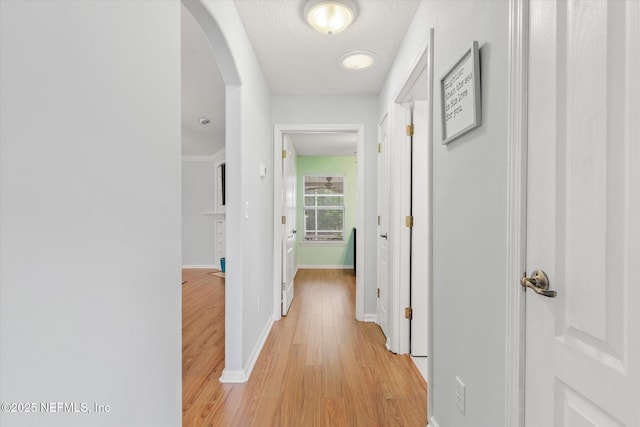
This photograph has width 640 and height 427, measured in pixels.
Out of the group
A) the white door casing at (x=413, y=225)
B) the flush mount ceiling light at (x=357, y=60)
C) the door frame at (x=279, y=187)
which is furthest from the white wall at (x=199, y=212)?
the white door casing at (x=413, y=225)

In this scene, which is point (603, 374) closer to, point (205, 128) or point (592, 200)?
point (592, 200)

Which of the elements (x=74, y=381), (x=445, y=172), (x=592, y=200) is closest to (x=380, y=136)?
(x=445, y=172)

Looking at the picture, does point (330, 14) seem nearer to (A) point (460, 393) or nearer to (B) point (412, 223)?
(B) point (412, 223)

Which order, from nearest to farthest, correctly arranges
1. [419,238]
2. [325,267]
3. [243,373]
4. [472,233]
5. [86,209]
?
[86,209]
[472,233]
[243,373]
[419,238]
[325,267]

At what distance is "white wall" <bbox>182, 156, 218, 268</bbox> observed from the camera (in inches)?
241

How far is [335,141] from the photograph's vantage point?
518 centimetres

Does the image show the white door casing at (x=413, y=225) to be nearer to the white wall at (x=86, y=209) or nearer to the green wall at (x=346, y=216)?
the white wall at (x=86, y=209)

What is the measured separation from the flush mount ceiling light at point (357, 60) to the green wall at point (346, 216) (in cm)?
379

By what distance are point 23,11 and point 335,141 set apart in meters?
4.79

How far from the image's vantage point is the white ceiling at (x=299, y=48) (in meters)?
1.93

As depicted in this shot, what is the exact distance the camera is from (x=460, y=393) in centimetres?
127

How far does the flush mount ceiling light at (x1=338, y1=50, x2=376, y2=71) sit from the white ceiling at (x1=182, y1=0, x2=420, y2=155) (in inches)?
1.8

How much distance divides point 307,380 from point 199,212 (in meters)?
4.93

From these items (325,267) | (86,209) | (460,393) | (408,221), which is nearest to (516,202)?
(460,393)
